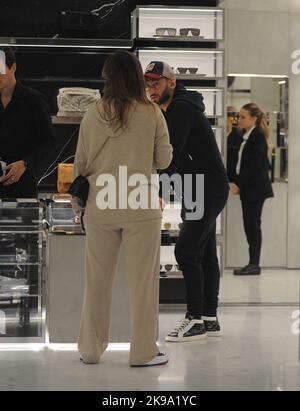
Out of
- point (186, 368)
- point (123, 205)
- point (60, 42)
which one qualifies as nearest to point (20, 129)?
point (60, 42)

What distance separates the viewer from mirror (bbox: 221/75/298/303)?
27.6 ft

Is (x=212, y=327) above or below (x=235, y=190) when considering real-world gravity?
below

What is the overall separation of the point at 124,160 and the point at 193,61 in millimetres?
2515

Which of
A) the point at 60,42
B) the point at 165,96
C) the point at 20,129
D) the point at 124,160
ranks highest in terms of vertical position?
the point at 60,42

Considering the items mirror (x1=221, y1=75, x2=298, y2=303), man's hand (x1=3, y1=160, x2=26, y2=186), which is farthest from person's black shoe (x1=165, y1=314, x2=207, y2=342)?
mirror (x1=221, y1=75, x2=298, y2=303)

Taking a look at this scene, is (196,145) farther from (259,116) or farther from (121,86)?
(259,116)

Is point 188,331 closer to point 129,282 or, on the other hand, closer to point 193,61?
point 129,282

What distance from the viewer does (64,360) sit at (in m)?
5.12

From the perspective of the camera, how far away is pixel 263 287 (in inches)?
309

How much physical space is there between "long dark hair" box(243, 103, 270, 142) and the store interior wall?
239 mm

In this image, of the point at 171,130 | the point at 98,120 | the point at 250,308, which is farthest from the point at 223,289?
the point at 98,120

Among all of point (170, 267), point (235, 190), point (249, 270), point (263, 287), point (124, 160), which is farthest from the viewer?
point (235, 190)

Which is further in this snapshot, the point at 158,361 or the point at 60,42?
the point at 60,42

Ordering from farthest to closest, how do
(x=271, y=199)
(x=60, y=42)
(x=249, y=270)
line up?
(x=271, y=199) < (x=249, y=270) < (x=60, y=42)
